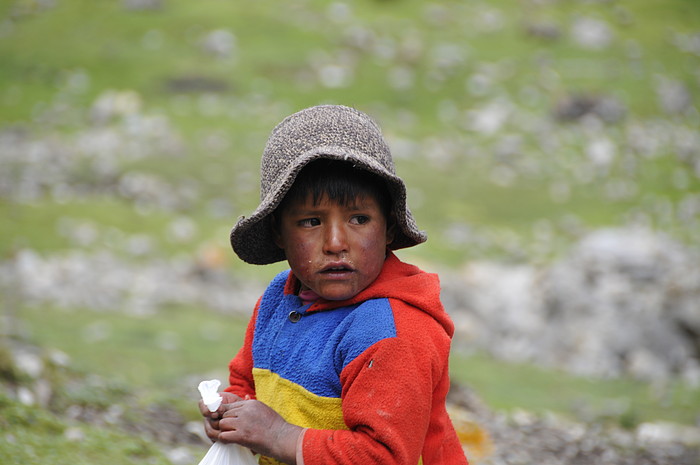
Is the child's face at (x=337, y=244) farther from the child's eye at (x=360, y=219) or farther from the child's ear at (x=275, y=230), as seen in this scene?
the child's ear at (x=275, y=230)

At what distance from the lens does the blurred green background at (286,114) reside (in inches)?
388

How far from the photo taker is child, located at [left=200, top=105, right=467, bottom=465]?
249cm

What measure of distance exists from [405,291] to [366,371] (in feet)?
1.13

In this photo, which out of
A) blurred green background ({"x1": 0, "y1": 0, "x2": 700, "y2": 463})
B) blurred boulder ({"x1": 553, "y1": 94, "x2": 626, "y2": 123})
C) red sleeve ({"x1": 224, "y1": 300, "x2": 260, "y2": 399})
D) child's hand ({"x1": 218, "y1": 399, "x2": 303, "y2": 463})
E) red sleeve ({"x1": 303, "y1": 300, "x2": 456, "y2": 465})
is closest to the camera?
red sleeve ({"x1": 303, "y1": 300, "x2": 456, "y2": 465})

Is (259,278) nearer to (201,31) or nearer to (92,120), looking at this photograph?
(92,120)

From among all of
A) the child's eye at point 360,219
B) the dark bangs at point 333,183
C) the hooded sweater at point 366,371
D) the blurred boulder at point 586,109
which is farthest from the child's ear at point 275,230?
the blurred boulder at point 586,109

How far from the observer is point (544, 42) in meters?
29.9

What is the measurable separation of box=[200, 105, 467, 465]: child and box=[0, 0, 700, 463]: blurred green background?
2.27 m

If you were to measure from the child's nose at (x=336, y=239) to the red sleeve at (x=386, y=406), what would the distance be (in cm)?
34

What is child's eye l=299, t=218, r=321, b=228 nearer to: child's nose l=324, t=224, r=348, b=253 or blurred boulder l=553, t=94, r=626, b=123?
child's nose l=324, t=224, r=348, b=253

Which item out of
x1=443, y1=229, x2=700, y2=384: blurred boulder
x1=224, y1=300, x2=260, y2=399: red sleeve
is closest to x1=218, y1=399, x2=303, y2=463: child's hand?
x1=224, y1=300, x2=260, y2=399: red sleeve

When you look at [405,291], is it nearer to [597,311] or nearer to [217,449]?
[217,449]

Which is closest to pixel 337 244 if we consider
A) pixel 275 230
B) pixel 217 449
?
pixel 275 230

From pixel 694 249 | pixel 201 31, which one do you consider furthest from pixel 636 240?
pixel 201 31
